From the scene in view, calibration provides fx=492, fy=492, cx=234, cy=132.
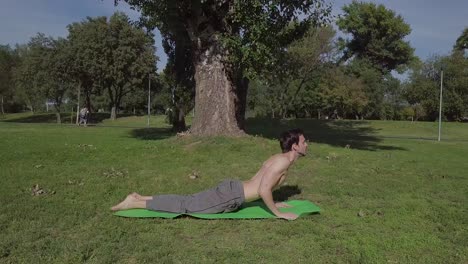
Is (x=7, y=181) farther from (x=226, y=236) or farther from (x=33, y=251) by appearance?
(x=226, y=236)

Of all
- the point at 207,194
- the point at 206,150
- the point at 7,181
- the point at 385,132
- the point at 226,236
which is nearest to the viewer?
the point at 226,236

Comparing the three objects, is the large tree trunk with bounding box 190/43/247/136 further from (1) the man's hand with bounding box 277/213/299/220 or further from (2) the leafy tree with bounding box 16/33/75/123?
(2) the leafy tree with bounding box 16/33/75/123

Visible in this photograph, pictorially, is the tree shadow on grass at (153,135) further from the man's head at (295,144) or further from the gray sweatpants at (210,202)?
the man's head at (295,144)

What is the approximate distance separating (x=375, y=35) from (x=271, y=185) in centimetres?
6025

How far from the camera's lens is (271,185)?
6.27 metres

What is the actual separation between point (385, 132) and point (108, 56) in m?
30.0

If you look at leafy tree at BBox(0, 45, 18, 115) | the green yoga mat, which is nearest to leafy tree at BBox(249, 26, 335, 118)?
the green yoga mat

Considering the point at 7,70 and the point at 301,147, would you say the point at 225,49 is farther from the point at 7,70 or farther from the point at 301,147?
the point at 7,70

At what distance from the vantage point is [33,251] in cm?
495

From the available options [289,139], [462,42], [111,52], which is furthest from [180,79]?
[462,42]

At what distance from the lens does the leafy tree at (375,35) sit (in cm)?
6138

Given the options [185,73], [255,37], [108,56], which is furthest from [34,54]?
[255,37]

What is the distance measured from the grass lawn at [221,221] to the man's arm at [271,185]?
0.14 m

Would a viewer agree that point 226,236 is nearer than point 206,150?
Yes
